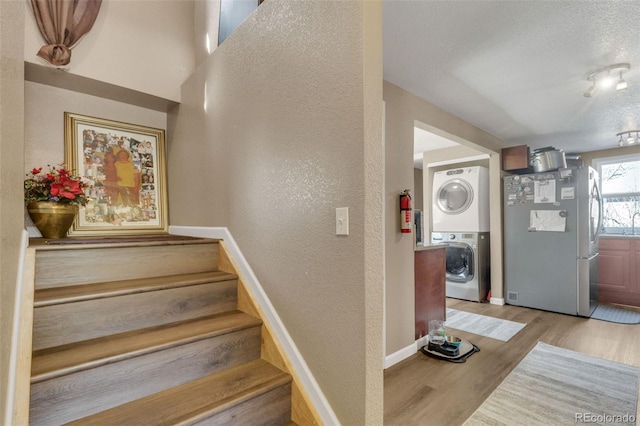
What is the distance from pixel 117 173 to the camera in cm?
279

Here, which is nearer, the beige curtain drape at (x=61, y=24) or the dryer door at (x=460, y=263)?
the beige curtain drape at (x=61, y=24)

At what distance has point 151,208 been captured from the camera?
3.00 m

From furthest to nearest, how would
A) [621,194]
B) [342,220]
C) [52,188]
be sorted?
[621,194] → [52,188] → [342,220]

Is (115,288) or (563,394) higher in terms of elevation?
(115,288)

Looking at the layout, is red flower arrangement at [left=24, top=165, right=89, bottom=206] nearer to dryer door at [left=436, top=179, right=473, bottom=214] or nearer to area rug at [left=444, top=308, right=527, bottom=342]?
area rug at [left=444, top=308, right=527, bottom=342]

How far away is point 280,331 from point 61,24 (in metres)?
2.69

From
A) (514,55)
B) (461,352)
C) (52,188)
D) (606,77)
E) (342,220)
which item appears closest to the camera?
(342,220)

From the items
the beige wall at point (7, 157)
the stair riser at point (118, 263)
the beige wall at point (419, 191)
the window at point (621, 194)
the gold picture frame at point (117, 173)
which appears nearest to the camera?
the beige wall at point (7, 157)

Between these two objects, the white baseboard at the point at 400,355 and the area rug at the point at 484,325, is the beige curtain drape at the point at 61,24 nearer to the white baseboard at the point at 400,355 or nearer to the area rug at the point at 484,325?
the white baseboard at the point at 400,355

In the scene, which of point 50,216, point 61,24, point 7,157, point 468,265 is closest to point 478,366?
point 468,265

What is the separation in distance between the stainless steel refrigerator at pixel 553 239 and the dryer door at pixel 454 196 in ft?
1.66

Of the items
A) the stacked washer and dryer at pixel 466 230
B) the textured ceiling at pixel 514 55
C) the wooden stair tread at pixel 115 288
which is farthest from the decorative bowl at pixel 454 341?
the textured ceiling at pixel 514 55

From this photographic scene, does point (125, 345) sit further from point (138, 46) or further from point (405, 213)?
point (138, 46)

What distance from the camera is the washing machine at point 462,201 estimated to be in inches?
179
